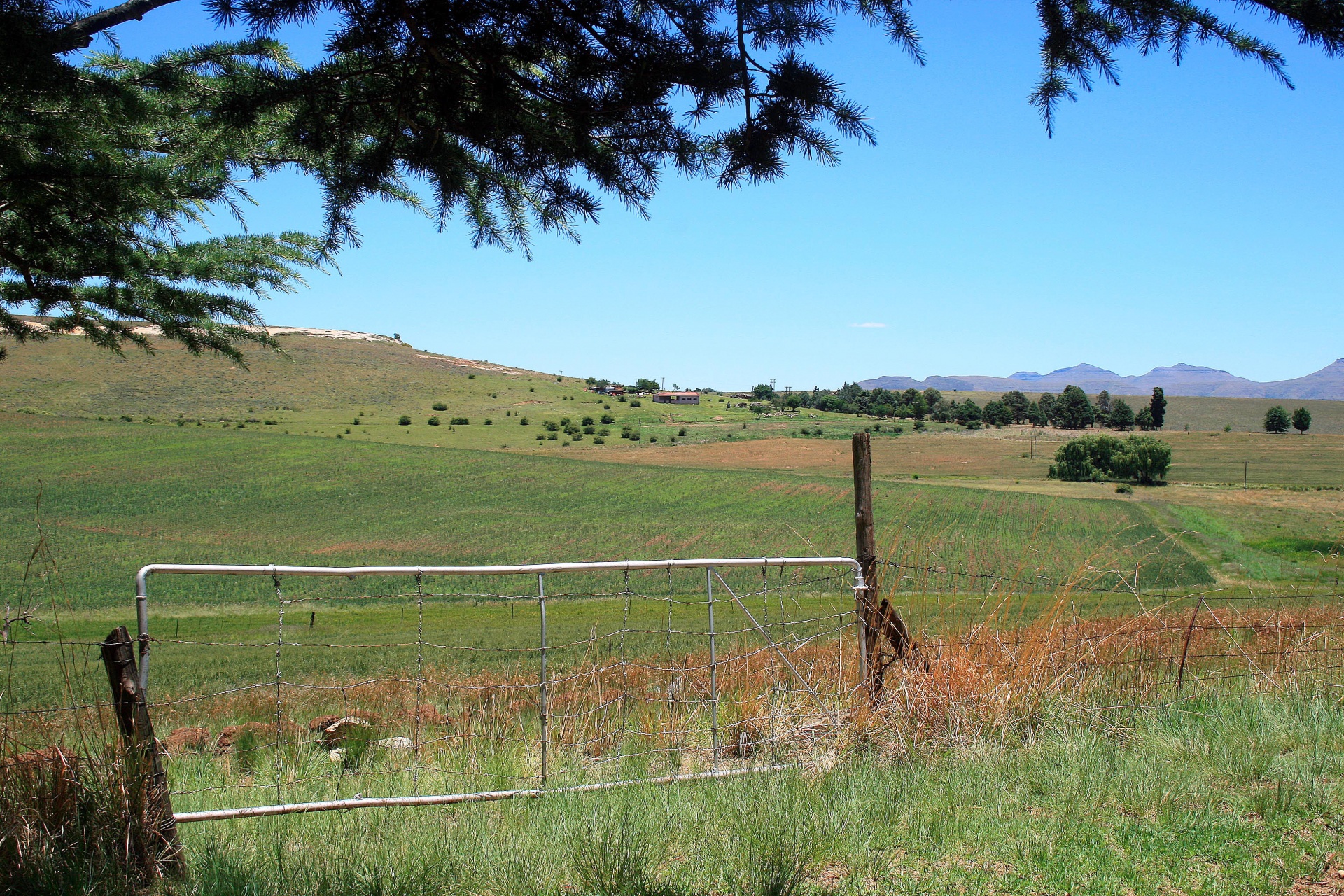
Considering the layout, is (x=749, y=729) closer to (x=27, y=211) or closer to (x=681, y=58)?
(x=681, y=58)

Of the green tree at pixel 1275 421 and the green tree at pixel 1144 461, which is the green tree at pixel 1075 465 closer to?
the green tree at pixel 1144 461

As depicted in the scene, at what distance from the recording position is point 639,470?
234 feet

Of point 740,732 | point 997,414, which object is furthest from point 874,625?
point 997,414

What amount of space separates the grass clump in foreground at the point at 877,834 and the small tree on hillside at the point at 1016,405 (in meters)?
156

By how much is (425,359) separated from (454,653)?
12993cm

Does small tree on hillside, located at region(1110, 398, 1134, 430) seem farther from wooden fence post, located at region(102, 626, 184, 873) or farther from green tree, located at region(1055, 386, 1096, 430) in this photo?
wooden fence post, located at region(102, 626, 184, 873)

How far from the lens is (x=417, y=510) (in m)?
55.9

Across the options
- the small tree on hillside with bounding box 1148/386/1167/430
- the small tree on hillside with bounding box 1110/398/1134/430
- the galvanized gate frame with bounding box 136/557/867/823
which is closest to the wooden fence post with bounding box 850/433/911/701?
the galvanized gate frame with bounding box 136/557/867/823

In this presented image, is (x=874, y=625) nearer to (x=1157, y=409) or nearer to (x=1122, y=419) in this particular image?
(x=1122, y=419)

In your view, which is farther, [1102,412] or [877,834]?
[1102,412]

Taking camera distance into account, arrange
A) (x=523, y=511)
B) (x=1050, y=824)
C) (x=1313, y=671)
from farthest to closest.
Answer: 1. (x=523, y=511)
2. (x=1313, y=671)
3. (x=1050, y=824)

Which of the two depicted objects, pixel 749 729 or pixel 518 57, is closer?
pixel 518 57

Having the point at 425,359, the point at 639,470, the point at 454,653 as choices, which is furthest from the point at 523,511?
the point at 425,359

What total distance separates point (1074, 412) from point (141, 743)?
15108cm
